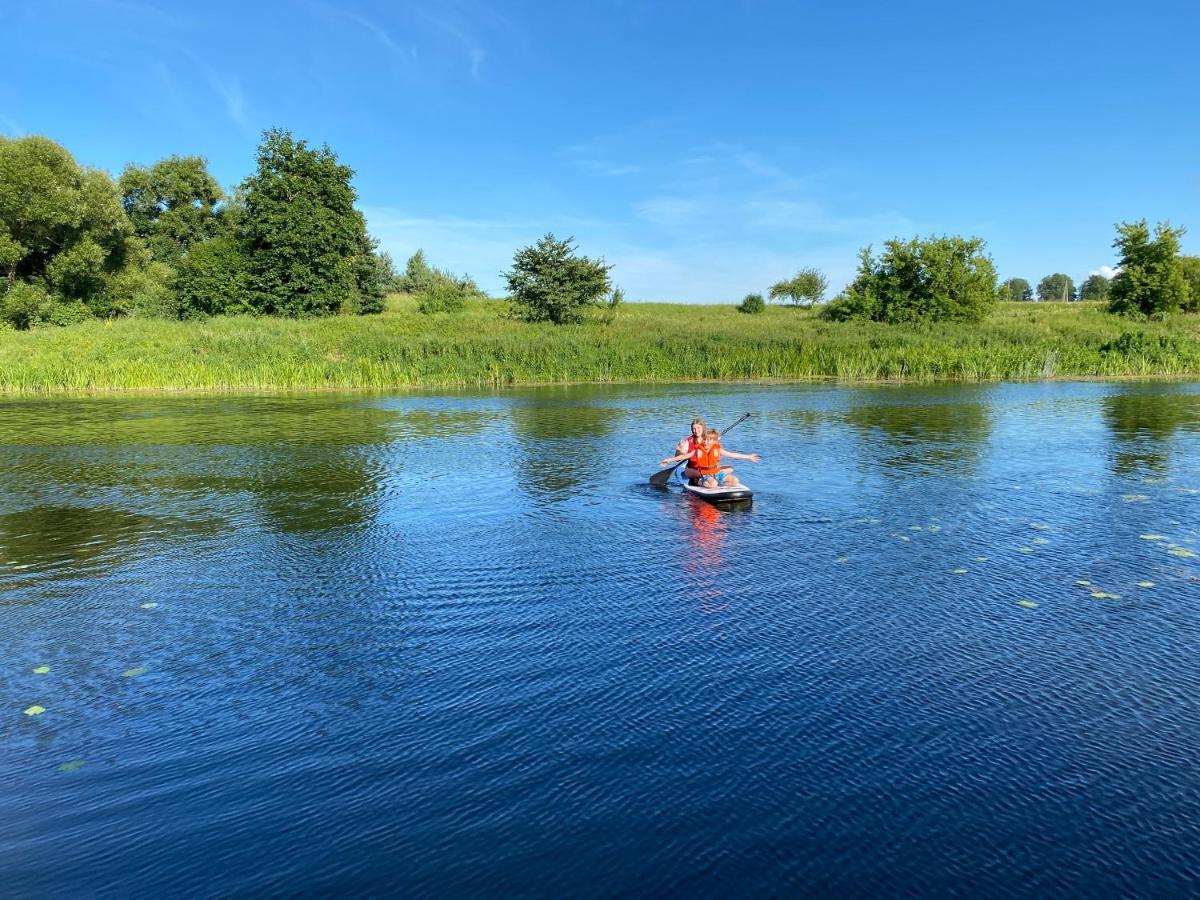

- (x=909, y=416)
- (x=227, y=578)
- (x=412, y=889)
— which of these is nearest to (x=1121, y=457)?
(x=909, y=416)

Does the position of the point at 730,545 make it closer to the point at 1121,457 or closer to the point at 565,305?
the point at 1121,457

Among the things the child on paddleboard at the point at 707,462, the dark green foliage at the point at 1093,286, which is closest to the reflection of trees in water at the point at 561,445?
the child on paddleboard at the point at 707,462

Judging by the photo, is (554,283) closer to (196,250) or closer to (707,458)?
(196,250)

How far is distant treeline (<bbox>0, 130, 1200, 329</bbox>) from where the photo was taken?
6166 cm

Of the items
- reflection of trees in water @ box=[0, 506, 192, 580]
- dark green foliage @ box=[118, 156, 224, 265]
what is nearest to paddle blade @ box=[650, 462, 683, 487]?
reflection of trees in water @ box=[0, 506, 192, 580]

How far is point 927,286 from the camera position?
65.1 meters

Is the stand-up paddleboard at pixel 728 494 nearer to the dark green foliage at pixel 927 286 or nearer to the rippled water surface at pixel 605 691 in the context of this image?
the rippled water surface at pixel 605 691

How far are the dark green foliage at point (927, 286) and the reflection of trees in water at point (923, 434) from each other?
3335cm

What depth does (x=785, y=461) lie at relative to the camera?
19.0 metres

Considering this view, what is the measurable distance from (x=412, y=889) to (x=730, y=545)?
25.3 feet

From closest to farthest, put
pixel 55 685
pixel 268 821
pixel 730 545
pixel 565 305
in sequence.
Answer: pixel 268 821
pixel 55 685
pixel 730 545
pixel 565 305

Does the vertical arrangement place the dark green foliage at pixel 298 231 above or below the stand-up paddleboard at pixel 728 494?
above

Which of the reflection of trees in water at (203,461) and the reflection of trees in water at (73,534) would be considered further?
the reflection of trees in water at (203,461)

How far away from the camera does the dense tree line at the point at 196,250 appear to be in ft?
196
